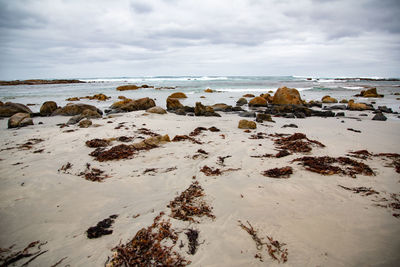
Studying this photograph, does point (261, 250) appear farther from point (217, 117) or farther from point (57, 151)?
point (217, 117)

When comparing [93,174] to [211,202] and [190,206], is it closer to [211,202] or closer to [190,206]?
[190,206]

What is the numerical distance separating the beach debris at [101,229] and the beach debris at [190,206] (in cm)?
80

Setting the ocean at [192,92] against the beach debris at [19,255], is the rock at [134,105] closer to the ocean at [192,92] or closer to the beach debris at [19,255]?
the ocean at [192,92]

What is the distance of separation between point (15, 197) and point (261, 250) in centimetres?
385

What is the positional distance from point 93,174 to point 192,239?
2.82 meters

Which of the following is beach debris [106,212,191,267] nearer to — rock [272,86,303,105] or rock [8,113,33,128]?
rock [8,113,33,128]

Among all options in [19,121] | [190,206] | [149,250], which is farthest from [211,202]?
[19,121]

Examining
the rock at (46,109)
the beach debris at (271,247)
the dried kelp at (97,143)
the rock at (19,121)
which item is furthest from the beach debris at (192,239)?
the rock at (46,109)

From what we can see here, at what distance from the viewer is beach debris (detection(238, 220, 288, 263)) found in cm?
214

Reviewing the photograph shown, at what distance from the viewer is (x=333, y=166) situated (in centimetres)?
436

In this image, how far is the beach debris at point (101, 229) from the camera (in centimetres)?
245

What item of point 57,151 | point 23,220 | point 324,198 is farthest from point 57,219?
point 324,198

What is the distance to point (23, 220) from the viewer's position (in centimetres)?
277

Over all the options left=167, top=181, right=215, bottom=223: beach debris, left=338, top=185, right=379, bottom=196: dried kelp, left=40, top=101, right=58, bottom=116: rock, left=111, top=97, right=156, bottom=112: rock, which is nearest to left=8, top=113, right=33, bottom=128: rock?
left=40, top=101, right=58, bottom=116: rock
